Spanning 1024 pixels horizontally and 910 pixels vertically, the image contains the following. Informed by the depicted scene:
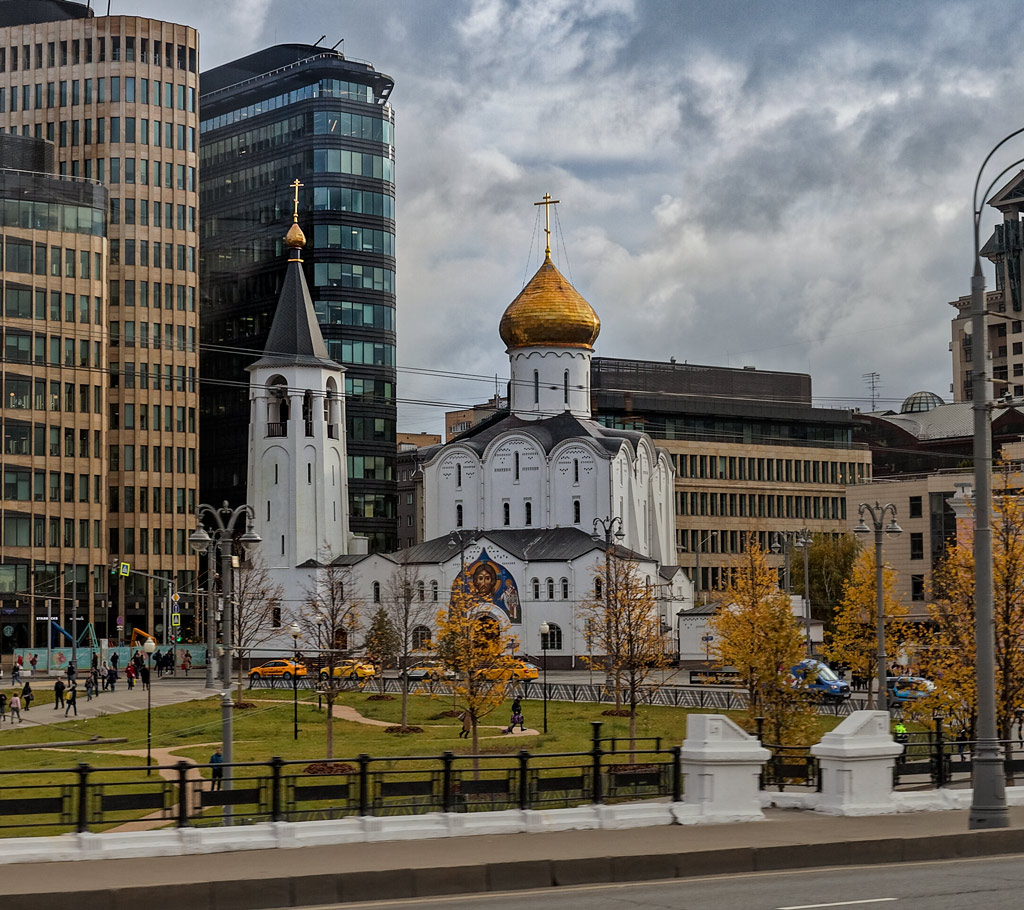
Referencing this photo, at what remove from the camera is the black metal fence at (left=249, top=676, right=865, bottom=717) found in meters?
63.1

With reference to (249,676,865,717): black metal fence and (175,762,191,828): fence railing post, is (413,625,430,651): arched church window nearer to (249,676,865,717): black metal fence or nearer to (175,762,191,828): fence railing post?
(249,676,865,717): black metal fence

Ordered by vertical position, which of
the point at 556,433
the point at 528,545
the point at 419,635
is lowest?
the point at 419,635

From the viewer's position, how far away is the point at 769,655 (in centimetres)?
4653

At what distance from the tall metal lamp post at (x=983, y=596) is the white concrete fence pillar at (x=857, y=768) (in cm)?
134

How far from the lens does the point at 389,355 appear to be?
123m

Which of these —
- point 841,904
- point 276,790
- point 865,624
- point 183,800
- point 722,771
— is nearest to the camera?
point 841,904

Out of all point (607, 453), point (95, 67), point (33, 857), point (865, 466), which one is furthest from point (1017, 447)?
point (33, 857)

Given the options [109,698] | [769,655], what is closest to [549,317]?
[109,698]

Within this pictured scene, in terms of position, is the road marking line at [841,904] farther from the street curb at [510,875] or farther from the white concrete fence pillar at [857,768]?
the white concrete fence pillar at [857,768]

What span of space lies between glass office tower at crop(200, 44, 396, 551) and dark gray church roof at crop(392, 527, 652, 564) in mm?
25314

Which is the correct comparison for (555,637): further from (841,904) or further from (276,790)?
(841,904)

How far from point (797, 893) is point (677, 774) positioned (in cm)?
513

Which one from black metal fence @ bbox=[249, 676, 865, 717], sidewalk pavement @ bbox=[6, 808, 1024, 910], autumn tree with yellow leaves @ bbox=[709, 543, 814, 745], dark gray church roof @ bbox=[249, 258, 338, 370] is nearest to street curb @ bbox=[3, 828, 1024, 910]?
sidewalk pavement @ bbox=[6, 808, 1024, 910]

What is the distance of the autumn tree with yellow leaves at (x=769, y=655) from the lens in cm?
4372
